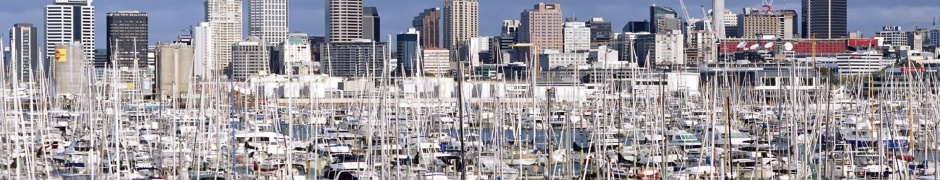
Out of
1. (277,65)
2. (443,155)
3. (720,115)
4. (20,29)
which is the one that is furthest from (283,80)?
(443,155)

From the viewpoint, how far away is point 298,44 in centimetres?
19975

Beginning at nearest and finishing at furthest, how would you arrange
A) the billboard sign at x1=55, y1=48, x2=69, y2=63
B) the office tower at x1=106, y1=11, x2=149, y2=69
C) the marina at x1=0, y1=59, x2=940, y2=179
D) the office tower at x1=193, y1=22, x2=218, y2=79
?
the marina at x1=0, y1=59, x2=940, y2=179
the office tower at x1=193, y1=22, x2=218, y2=79
the billboard sign at x1=55, y1=48, x2=69, y2=63
the office tower at x1=106, y1=11, x2=149, y2=69

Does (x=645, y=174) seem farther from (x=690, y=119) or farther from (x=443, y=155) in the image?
(x=690, y=119)

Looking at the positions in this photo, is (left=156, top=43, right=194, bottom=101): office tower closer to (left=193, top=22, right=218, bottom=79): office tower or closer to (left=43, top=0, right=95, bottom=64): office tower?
(left=193, top=22, right=218, bottom=79): office tower

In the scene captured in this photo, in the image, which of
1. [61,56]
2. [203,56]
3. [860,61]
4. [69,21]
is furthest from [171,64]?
[860,61]

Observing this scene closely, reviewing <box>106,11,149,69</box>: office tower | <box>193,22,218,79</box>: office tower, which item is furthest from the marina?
<box>106,11,149,69</box>: office tower

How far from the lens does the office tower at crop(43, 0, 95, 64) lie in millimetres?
185000

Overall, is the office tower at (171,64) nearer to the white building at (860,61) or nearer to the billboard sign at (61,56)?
the billboard sign at (61,56)

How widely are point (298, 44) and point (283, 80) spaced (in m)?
76.3

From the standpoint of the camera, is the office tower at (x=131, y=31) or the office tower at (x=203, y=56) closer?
the office tower at (x=203, y=56)

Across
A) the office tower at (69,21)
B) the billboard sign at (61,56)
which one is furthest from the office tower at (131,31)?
the billboard sign at (61,56)

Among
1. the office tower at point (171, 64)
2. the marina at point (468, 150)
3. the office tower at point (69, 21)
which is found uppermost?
the office tower at point (69, 21)

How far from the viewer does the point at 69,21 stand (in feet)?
626

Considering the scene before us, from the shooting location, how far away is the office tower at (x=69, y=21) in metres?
185
